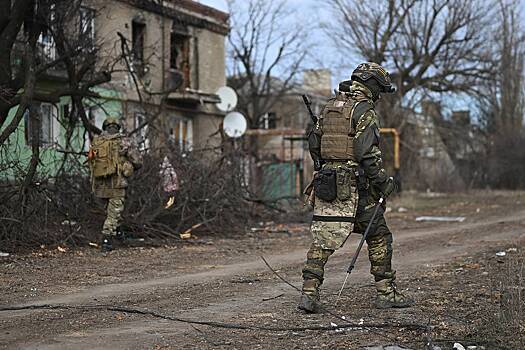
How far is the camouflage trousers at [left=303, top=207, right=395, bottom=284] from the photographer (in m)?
6.70

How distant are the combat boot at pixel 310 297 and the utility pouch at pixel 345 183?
78cm

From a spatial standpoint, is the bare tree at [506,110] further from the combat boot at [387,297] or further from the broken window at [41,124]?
the combat boot at [387,297]

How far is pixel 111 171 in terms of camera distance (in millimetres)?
11938

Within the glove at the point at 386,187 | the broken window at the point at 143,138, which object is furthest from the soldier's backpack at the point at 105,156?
the glove at the point at 386,187

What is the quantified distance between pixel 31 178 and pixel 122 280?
3.79m

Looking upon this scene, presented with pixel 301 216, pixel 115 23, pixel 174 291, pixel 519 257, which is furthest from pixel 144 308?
pixel 115 23

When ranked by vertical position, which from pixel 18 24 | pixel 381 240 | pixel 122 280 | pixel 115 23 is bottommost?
pixel 122 280

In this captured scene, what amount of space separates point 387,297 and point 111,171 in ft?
20.4

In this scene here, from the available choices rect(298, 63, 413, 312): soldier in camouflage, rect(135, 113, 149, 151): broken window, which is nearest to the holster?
rect(298, 63, 413, 312): soldier in camouflage

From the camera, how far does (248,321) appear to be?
6395mm

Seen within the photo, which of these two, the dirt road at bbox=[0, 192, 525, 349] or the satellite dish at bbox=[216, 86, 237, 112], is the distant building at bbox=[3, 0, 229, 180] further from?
the dirt road at bbox=[0, 192, 525, 349]

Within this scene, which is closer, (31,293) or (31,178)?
(31,293)

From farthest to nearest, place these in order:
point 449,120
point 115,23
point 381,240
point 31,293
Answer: point 449,120, point 115,23, point 31,293, point 381,240

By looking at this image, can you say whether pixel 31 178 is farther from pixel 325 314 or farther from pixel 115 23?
pixel 115 23
